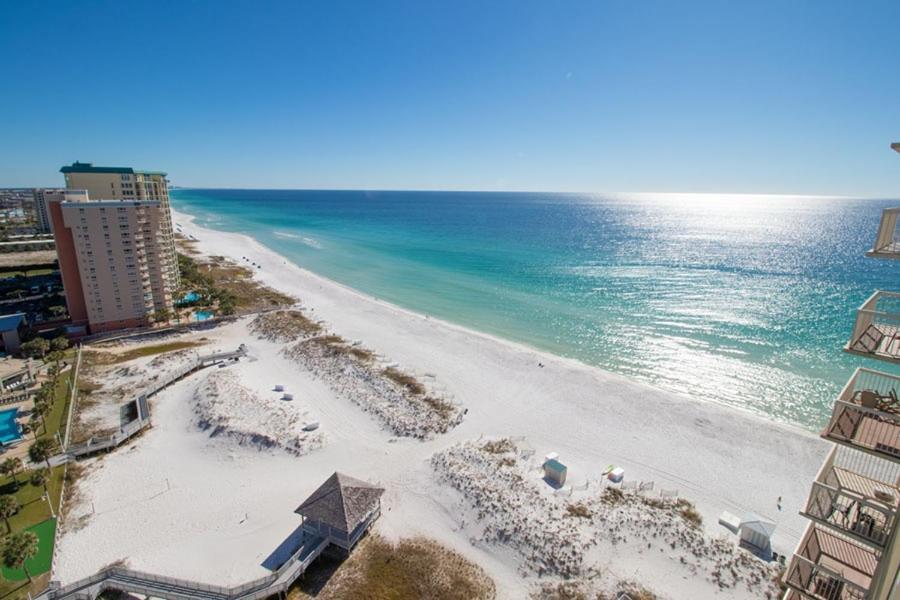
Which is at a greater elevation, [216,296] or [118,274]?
[118,274]

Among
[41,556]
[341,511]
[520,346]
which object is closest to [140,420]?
[41,556]

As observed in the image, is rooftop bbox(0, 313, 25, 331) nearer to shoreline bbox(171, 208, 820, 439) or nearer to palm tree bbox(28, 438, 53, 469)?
palm tree bbox(28, 438, 53, 469)

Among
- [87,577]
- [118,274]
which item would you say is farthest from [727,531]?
[118,274]

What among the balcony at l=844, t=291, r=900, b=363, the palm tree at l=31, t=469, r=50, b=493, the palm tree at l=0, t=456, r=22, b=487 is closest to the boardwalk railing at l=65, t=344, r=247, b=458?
the palm tree at l=31, t=469, r=50, b=493

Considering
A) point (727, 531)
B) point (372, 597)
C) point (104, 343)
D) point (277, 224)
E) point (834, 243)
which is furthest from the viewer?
point (277, 224)

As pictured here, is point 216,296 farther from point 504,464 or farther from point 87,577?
point 504,464

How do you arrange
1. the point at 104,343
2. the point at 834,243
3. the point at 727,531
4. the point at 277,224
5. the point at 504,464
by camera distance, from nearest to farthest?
the point at 727,531, the point at 504,464, the point at 104,343, the point at 834,243, the point at 277,224

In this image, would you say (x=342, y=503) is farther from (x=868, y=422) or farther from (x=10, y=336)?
(x=10, y=336)
